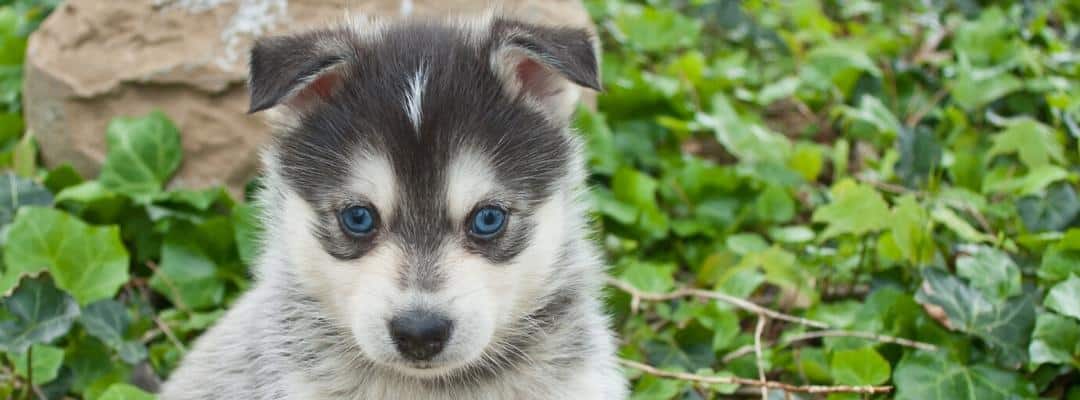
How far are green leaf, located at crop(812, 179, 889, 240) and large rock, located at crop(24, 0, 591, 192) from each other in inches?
77.7

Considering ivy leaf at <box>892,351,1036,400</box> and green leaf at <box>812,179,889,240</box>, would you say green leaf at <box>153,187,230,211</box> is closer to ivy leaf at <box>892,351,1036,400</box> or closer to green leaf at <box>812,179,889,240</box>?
green leaf at <box>812,179,889,240</box>

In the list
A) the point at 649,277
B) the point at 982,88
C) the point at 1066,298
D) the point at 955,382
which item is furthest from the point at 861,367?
the point at 982,88

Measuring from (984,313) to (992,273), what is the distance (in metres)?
0.21

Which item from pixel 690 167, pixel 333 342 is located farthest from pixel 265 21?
pixel 333 342

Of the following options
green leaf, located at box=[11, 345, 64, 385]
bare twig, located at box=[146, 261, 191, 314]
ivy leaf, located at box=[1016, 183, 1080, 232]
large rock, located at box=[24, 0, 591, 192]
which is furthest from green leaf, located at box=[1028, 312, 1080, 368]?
green leaf, located at box=[11, 345, 64, 385]

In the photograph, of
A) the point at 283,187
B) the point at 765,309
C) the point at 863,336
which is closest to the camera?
the point at 283,187

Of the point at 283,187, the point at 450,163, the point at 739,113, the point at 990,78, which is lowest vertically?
the point at 739,113

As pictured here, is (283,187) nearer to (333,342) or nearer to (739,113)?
(333,342)

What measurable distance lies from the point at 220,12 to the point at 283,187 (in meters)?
2.90

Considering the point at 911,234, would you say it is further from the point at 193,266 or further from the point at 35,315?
the point at 35,315

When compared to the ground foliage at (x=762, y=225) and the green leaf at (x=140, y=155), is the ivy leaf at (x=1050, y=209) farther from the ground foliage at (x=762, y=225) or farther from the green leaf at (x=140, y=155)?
the green leaf at (x=140, y=155)

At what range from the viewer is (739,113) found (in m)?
7.58

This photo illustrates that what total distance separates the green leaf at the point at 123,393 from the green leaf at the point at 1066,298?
12.1ft

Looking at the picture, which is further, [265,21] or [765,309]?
[265,21]
